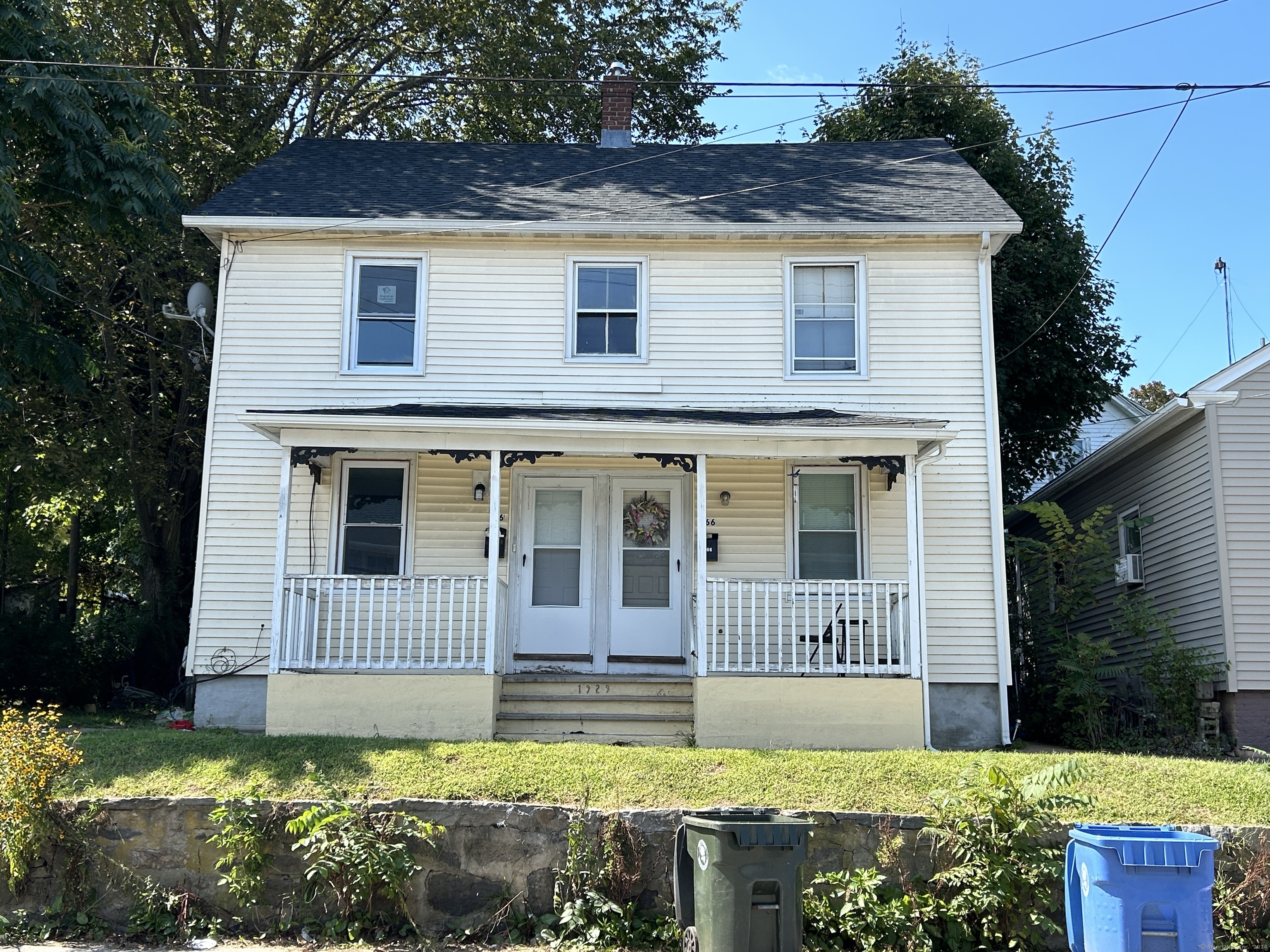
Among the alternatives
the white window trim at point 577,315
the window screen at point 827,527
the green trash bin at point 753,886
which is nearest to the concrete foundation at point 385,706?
the window screen at point 827,527

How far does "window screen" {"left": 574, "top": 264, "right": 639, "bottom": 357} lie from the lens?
13273 millimetres

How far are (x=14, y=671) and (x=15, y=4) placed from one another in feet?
26.3

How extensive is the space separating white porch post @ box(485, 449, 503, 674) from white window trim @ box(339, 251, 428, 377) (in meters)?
2.17

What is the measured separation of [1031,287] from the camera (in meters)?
20.9

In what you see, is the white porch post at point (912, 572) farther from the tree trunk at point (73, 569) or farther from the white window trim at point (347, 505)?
the tree trunk at point (73, 569)

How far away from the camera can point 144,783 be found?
27.5 feet

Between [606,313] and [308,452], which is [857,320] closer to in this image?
[606,313]

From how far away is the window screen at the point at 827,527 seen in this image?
12.7 m

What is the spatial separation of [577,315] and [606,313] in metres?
0.34

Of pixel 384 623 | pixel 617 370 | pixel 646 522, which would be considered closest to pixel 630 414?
pixel 617 370

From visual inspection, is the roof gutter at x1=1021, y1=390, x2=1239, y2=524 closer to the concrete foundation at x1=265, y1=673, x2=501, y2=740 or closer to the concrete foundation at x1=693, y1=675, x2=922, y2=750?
the concrete foundation at x1=693, y1=675, x2=922, y2=750

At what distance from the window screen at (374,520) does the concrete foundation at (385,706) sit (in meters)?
1.86

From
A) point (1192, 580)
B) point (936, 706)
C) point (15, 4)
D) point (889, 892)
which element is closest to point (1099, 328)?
point (1192, 580)

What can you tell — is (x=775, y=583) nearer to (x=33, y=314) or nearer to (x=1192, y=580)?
(x=1192, y=580)
